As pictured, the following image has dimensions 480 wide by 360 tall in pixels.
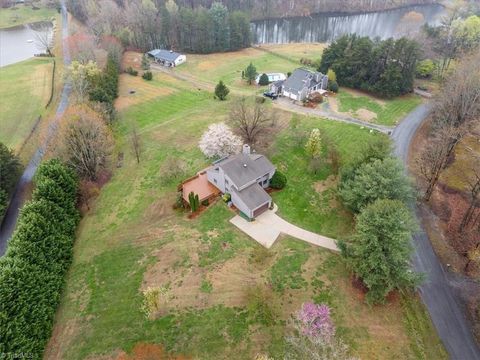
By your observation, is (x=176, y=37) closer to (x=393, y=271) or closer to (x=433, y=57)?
(x=433, y=57)

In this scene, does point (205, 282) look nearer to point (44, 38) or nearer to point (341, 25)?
point (44, 38)

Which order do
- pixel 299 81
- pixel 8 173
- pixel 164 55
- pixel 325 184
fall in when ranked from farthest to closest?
pixel 164 55 < pixel 299 81 < pixel 325 184 < pixel 8 173

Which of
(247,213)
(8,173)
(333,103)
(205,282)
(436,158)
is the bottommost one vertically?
(205,282)

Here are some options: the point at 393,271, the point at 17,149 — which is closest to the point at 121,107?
the point at 17,149

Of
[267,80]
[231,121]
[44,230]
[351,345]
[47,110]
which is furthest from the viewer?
[267,80]

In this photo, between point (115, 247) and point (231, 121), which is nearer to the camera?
point (115, 247)

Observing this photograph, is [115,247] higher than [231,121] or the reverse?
the reverse

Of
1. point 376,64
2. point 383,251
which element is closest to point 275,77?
point 376,64
